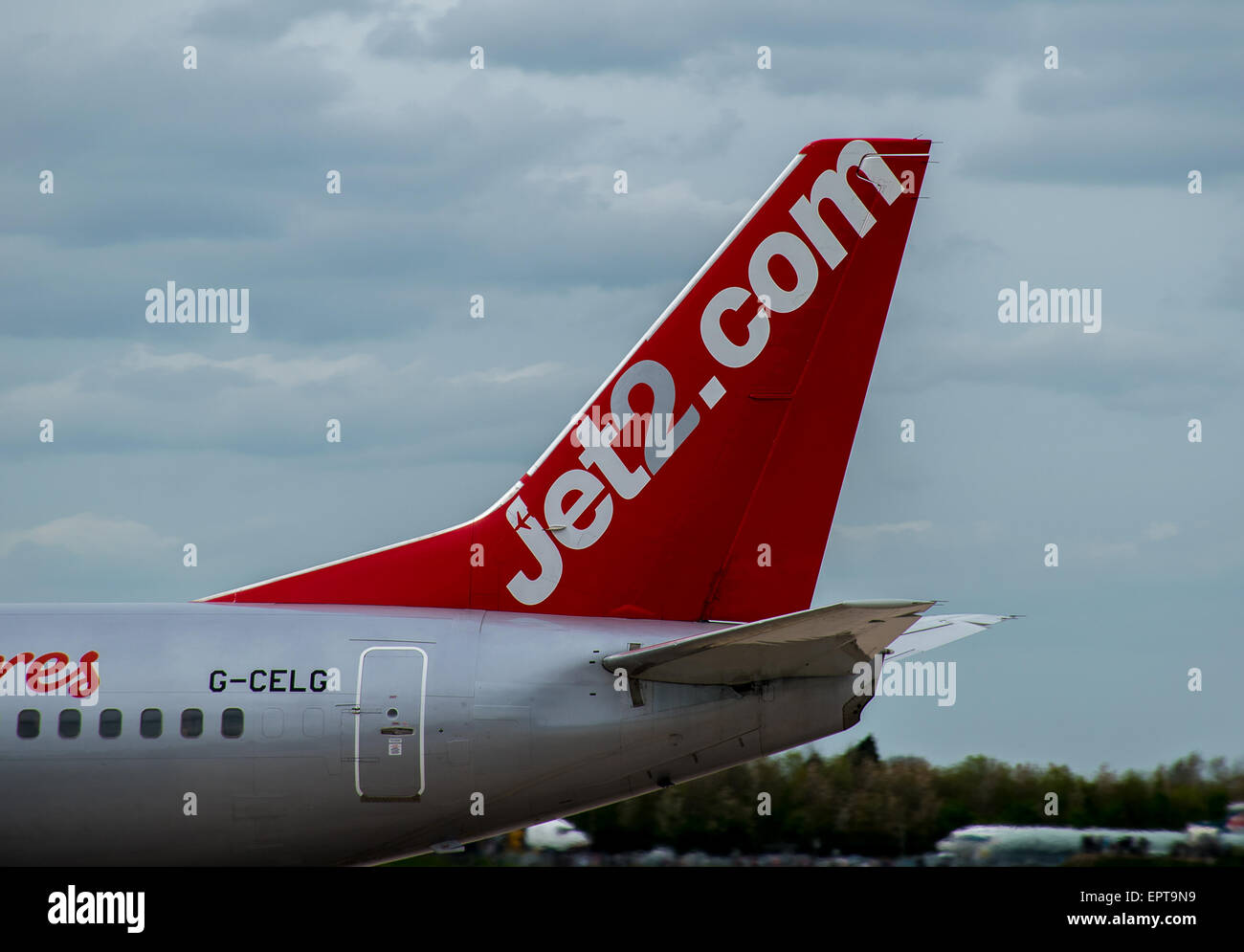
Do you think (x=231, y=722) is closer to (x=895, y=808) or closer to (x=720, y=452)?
(x=720, y=452)

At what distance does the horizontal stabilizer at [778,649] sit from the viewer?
14844 mm

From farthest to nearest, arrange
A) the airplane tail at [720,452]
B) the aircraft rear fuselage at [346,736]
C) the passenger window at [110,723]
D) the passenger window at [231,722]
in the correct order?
the airplane tail at [720,452], the passenger window at [110,723], the passenger window at [231,722], the aircraft rear fuselage at [346,736]

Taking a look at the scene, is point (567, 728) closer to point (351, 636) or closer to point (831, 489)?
point (351, 636)

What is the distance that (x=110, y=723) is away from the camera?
17094 millimetres

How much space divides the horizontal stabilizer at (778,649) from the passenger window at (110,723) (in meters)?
4.97

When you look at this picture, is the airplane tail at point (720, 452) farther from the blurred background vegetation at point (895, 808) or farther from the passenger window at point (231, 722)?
the blurred background vegetation at point (895, 808)

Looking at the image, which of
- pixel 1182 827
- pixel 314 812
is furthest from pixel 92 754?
pixel 1182 827

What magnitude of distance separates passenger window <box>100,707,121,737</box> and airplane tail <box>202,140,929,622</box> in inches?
73.2

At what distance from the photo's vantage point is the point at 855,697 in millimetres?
16797

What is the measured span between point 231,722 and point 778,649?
5565 millimetres

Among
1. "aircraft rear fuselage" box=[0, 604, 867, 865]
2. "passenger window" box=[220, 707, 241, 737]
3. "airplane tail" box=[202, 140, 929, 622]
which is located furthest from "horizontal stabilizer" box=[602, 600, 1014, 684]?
"passenger window" box=[220, 707, 241, 737]

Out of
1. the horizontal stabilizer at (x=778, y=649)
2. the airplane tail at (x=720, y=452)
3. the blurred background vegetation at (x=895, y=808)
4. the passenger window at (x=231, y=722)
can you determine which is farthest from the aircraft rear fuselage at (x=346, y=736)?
the blurred background vegetation at (x=895, y=808)

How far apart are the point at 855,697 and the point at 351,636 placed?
16.9ft

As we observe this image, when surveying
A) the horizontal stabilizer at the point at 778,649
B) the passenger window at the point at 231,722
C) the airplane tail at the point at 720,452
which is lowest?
the passenger window at the point at 231,722
